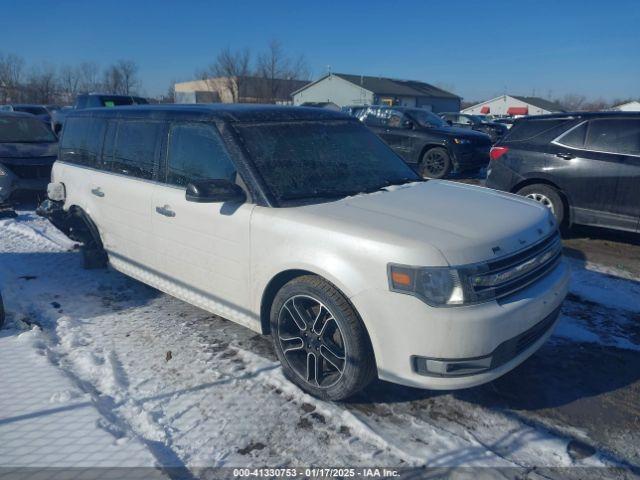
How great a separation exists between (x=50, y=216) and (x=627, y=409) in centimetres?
565

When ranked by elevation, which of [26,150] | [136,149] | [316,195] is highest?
[136,149]

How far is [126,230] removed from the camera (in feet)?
15.0

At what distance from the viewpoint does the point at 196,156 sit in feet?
12.8

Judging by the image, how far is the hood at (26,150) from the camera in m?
8.53

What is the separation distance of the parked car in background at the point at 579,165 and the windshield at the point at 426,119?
5.49m

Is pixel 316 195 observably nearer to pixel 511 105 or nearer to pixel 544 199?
pixel 544 199

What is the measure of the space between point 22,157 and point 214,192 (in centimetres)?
693

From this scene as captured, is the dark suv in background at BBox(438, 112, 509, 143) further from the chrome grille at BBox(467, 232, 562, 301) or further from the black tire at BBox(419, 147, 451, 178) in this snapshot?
the chrome grille at BBox(467, 232, 562, 301)

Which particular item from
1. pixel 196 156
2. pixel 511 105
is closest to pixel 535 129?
pixel 196 156

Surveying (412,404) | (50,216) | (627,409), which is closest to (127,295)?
(50,216)

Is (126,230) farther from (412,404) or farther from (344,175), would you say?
(412,404)

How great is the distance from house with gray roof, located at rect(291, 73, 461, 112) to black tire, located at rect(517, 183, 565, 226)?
44.2 meters

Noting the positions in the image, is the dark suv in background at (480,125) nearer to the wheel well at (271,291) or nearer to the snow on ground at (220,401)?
the snow on ground at (220,401)

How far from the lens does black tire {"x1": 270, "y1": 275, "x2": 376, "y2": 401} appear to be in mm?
2932
